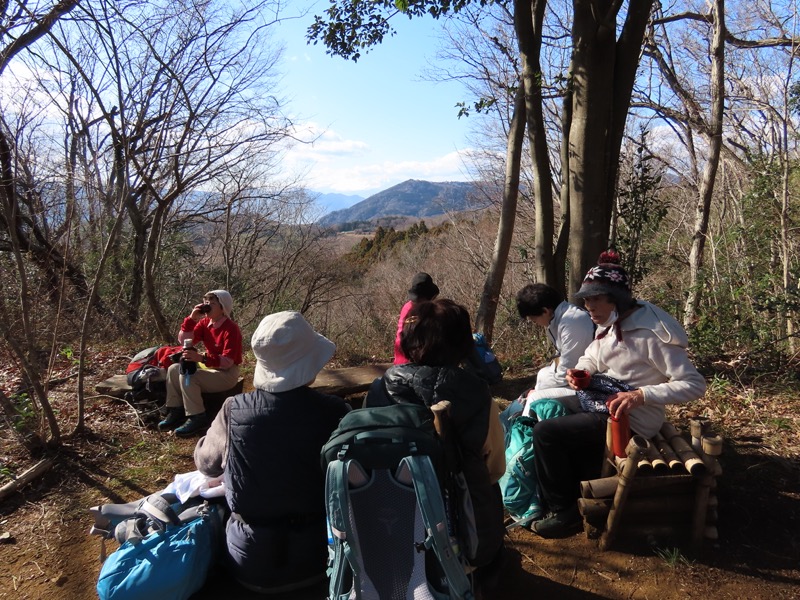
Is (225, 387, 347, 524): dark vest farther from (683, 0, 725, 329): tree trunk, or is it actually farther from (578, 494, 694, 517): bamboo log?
(683, 0, 725, 329): tree trunk

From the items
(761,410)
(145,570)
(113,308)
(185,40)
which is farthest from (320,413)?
(113,308)

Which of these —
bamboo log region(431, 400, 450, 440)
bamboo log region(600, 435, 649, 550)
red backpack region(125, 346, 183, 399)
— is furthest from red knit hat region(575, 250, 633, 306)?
red backpack region(125, 346, 183, 399)

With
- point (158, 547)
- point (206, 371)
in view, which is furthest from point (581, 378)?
point (206, 371)

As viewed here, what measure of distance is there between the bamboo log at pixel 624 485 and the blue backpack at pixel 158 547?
5.93 ft

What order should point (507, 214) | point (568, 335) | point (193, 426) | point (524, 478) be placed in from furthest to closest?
1. point (507, 214)
2. point (193, 426)
3. point (568, 335)
4. point (524, 478)

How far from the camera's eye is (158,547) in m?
2.15

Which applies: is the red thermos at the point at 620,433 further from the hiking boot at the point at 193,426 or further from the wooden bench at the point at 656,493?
the hiking boot at the point at 193,426

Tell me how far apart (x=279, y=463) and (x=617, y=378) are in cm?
173

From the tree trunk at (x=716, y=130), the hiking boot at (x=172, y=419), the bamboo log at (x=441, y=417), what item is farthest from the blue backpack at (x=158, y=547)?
the tree trunk at (x=716, y=130)

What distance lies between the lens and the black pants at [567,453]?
2.67 meters

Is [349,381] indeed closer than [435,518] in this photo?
No

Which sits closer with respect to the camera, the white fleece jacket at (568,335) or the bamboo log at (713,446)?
the bamboo log at (713,446)

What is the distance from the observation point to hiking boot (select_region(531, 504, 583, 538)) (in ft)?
8.84

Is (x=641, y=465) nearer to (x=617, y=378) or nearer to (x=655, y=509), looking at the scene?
(x=655, y=509)
